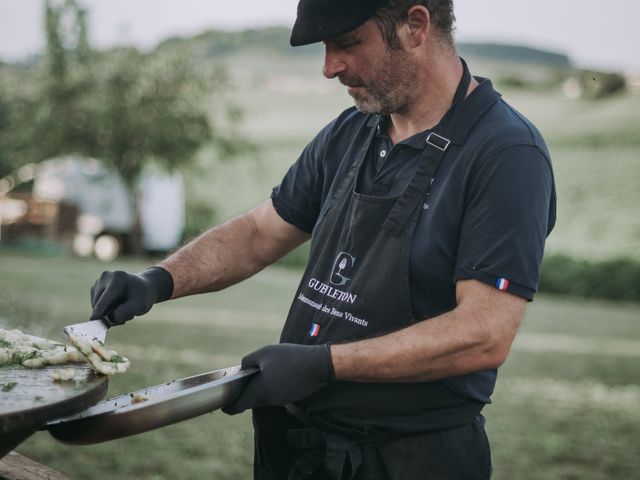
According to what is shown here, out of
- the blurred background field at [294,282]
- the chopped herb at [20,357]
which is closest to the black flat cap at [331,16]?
the chopped herb at [20,357]

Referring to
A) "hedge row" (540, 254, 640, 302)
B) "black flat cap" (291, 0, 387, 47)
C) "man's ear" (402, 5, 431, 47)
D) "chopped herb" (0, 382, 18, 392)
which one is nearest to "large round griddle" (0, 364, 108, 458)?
"chopped herb" (0, 382, 18, 392)

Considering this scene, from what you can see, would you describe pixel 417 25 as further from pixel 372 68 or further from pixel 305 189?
pixel 305 189

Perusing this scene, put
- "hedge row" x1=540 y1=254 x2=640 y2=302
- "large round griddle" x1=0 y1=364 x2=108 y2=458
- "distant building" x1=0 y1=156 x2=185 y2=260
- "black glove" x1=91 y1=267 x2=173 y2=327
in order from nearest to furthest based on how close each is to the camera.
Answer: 1. "large round griddle" x1=0 y1=364 x2=108 y2=458
2. "black glove" x1=91 y1=267 x2=173 y2=327
3. "hedge row" x1=540 y1=254 x2=640 y2=302
4. "distant building" x1=0 y1=156 x2=185 y2=260

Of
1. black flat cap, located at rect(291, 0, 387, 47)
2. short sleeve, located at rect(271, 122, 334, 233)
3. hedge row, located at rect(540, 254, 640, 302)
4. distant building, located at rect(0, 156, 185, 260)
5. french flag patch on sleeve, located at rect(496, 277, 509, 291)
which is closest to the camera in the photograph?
french flag patch on sleeve, located at rect(496, 277, 509, 291)

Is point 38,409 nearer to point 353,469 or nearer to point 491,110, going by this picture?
point 353,469

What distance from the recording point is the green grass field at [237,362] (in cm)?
557

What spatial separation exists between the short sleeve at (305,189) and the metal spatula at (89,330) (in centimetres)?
74

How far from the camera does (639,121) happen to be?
32.0m

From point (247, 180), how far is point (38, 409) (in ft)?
105

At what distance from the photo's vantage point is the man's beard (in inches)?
87.5

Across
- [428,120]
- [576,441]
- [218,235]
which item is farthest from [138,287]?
[576,441]

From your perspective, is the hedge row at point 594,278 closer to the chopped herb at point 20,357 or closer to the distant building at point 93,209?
the distant building at point 93,209

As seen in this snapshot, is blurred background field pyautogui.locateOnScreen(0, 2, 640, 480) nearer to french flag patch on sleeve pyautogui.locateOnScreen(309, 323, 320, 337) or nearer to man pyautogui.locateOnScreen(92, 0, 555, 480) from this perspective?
man pyautogui.locateOnScreen(92, 0, 555, 480)

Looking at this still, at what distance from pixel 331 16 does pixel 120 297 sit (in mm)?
1050
